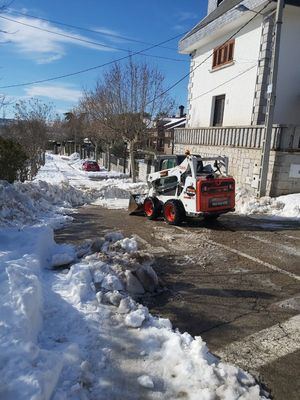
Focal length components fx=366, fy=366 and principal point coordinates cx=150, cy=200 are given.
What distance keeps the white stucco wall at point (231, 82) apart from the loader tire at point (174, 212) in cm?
731

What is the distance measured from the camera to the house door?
19364 mm

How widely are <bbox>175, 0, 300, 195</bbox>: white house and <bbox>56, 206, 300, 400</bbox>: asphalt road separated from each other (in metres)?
3.74

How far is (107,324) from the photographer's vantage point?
14.2 ft

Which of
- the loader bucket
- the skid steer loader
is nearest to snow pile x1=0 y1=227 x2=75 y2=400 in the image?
the skid steer loader

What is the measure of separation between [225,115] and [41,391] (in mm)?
17273

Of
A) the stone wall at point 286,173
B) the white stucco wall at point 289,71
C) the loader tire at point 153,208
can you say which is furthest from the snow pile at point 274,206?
the white stucco wall at point 289,71

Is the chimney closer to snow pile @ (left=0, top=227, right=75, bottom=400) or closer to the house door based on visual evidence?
the house door

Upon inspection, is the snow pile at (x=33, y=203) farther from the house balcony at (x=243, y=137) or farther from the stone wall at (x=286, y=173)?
the stone wall at (x=286, y=173)

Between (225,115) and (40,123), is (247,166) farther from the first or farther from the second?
(40,123)

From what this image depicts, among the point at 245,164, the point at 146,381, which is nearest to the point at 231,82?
the point at 245,164

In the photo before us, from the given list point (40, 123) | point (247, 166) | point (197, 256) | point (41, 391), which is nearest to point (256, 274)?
point (197, 256)

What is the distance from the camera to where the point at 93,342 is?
12.9ft

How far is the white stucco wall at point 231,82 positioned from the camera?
16.0 m

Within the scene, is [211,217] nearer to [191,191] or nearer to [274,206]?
[191,191]
